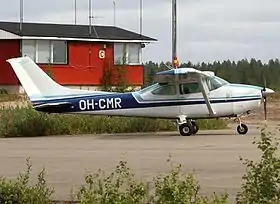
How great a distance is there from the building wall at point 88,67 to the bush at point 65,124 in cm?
2159

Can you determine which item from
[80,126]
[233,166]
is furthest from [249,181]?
[80,126]

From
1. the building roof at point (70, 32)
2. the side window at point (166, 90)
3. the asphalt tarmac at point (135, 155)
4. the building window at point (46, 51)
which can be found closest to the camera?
the asphalt tarmac at point (135, 155)

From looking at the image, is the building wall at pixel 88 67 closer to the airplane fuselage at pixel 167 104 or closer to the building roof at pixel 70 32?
the building roof at pixel 70 32

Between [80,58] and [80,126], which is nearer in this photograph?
[80,126]

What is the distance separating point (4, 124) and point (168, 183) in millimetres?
21829

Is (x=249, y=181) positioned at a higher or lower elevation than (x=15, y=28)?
lower

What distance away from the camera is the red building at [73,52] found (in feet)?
175

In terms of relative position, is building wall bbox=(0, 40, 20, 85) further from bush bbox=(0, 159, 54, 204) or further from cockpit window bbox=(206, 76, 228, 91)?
bush bbox=(0, 159, 54, 204)

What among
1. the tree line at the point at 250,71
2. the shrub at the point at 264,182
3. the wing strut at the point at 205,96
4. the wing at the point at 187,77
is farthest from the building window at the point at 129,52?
the shrub at the point at 264,182

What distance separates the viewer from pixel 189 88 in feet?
96.2

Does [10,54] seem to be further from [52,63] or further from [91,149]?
[91,149]

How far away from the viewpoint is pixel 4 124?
29.9 m

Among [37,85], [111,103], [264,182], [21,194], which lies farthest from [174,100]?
[264,182]

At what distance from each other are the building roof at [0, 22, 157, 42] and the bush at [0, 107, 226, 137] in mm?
22786
